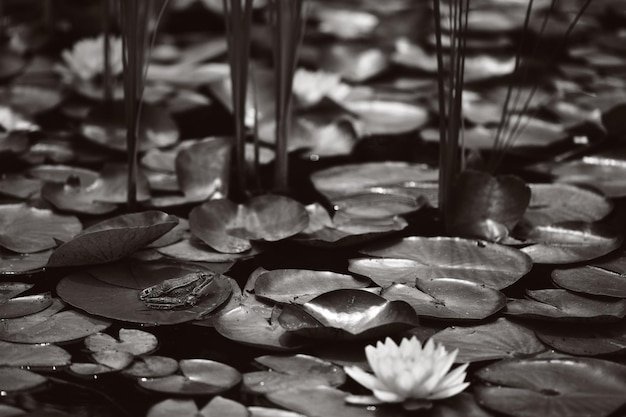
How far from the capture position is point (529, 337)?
46.9 inches

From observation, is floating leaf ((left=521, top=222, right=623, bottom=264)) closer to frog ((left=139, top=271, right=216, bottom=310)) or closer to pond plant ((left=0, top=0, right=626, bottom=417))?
pond plant ((left=0, top=0, right=626, bottom=417))

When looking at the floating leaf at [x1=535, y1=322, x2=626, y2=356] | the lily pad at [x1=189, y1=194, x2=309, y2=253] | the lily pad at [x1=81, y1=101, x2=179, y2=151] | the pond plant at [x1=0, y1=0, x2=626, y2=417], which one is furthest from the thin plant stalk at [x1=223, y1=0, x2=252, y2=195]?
the floating leaf at [x1=535, y1=322, x2=626, y2=356]

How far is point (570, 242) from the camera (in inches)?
57.8

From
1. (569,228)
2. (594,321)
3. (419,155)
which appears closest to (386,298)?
(594,321)

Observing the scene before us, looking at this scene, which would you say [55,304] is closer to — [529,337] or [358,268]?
[358,268]

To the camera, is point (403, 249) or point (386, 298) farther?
point (403, 249)

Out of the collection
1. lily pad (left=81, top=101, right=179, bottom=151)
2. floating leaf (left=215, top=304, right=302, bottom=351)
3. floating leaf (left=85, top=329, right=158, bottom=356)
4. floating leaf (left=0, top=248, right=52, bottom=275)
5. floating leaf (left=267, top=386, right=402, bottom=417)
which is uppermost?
lily pad (left=81, top=101, right=179, bottom=151)

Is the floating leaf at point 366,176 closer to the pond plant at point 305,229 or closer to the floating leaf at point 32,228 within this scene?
the pond plant at point 305,229

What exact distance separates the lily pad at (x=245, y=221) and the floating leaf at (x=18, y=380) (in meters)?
0.42

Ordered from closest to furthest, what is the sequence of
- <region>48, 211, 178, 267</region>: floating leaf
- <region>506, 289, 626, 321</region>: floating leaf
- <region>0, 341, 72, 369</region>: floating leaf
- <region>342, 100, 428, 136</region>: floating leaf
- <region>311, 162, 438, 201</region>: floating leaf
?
<region>0, 341, 72, 369</region>: floating leaf
<region>506, 289, 626, 321</region>: floating leaf
<region>48, 211, 178, 267</region>: floating leaf
<region>311, 162, 438, 201</region>: floating leaf
<region>342, 100, 428, 136</region>: floating leaf

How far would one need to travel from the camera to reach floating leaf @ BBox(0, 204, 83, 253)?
1431 millimetres

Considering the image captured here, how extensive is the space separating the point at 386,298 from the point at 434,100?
98 centimetres

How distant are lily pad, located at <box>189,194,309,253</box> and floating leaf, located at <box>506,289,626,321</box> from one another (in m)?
0.40

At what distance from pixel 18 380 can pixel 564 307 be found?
2.54 ft
